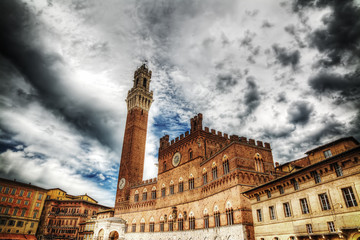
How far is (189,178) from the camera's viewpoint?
36.8 m

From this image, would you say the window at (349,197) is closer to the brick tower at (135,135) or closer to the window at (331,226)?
the window at (331,226)

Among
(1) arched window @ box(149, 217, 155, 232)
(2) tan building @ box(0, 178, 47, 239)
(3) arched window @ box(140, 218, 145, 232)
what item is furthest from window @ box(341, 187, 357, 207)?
(2) tan building @ box(0, 178, 47, 239)

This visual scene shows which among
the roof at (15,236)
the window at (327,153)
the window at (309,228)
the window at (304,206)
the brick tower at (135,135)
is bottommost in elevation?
the roof at (15,236)

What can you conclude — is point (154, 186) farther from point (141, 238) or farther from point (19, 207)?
point (19, 207)

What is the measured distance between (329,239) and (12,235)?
2873 inches

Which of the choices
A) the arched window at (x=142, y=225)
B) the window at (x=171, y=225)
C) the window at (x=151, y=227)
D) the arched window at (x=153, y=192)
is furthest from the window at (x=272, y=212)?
the arched window at (x=142, y=225)

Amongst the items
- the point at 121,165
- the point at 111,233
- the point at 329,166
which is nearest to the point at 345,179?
the point at 329,166

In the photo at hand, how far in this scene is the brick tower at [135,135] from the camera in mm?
52438

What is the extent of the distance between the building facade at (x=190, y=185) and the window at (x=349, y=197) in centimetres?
1079

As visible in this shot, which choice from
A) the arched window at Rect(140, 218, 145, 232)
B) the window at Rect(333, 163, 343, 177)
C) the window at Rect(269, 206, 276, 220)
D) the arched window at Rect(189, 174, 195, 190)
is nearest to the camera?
the window at Rect(333, 163, 343, 177)

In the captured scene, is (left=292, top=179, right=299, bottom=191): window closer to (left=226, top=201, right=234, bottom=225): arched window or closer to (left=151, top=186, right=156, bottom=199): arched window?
(left=226, top=201, right=234, bottom=225): arched window

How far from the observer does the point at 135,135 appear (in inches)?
2248

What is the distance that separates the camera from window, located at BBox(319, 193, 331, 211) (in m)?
16.8

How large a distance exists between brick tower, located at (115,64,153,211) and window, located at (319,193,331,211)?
41.4 metres
